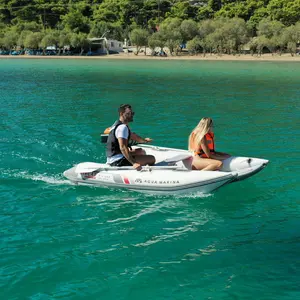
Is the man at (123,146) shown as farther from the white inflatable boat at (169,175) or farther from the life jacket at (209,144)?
the life jacket at (209,144)

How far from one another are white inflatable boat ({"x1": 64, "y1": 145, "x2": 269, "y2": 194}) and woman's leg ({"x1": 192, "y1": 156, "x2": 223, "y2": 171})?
162mm

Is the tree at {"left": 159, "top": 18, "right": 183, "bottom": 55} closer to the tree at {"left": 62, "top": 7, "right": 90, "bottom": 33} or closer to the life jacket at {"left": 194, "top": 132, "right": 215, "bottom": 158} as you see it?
the tree at {"left": 62, "top": 7, "right": 90, "bottom": 33}

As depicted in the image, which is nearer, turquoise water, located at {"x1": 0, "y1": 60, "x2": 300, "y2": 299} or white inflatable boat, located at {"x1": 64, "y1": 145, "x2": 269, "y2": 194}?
turquoise water, located at {"x1": 0, "y1": 60, "x2": 300, "y2": 299}

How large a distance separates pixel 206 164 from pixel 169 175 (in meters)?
0.85

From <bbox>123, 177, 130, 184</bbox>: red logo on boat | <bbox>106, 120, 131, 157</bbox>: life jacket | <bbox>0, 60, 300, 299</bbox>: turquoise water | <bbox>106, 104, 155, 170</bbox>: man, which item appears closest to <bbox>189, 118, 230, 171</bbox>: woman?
<bbox>0, 60, 300, 299</bbox>: turquoise water

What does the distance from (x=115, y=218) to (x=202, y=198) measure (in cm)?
207

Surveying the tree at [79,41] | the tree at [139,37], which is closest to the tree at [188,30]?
the tree at [139,37]

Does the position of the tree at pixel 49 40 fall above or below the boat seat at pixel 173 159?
above

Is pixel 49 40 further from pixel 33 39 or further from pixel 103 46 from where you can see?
pixel 103 46

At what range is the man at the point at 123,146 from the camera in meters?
9.28

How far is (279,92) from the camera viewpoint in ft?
102

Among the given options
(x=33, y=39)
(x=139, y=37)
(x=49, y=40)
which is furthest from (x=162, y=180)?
(x=33, y=39)

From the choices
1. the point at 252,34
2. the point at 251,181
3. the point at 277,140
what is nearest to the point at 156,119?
the point at 277,140

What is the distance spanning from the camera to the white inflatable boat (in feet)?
30.8
